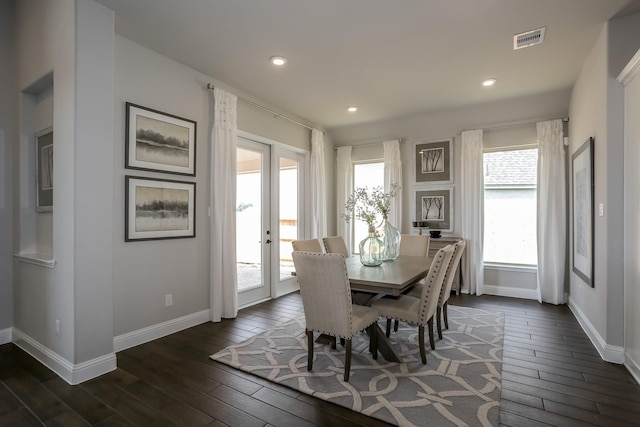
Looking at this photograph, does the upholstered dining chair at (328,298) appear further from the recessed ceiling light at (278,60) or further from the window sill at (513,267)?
the window sill at (513,267)

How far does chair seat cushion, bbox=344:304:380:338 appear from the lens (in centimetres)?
251

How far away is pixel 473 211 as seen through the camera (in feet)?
16.6

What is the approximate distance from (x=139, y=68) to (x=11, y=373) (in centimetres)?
281

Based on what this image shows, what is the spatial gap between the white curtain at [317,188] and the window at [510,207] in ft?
8.53

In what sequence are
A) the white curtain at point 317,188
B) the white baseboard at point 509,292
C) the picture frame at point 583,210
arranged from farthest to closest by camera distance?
the white curtain at point 317,188 → the white baseboard at point 509,292 → the picture frame at point 583,210

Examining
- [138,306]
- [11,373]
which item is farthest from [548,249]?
[11,373]

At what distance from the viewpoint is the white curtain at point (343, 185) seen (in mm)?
6219

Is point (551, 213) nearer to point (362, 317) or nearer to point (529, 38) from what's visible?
point (529, 38)

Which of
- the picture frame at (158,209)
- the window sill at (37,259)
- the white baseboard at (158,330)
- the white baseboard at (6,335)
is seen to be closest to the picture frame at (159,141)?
the picture frame at (158,209)

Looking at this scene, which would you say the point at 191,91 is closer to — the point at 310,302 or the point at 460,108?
the point at 310,302

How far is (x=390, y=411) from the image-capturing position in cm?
208

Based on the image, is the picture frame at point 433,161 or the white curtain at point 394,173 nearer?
the picture frame at point 433,161

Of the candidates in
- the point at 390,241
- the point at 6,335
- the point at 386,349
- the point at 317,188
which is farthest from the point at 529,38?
the point at 6,335

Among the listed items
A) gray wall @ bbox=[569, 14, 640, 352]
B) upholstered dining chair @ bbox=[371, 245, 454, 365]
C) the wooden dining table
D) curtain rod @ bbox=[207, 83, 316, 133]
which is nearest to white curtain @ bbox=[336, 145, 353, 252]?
curtain rod @ bbox=[207, 83, 316, 133]
